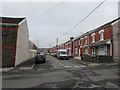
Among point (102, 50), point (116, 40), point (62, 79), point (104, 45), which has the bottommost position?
point (62, 79)

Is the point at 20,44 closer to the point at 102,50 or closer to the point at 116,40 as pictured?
the point at 102,50

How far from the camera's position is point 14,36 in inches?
771

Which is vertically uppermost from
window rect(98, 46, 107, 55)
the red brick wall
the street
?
the red brick wall

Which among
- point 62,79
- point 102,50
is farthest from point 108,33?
point 62,79

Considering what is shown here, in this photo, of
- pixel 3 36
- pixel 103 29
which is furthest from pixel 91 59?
pixel 3 36

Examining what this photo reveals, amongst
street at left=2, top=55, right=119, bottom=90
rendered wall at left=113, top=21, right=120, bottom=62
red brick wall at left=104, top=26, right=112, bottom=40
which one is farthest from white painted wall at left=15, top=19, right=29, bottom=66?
rendered wall at left=113, top=21, right=120, bottom=62

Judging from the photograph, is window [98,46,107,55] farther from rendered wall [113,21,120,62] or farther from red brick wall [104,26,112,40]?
rendered wall [113,21,120,62]

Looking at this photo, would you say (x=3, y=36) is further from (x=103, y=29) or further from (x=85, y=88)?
(x=103, y=29)

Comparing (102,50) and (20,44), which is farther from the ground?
(20,44)

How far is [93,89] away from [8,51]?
48.6 feet

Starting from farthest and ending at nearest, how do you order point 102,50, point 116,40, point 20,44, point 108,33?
point 102,50, point 108,33, point 116,40, point 20,44

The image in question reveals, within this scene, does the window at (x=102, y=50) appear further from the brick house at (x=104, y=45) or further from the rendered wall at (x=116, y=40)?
the rendered wall at (x=116, y=40)

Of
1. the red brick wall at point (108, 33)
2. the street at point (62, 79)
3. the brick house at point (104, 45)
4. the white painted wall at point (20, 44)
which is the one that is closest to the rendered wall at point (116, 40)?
the brick house at point (104, 45)

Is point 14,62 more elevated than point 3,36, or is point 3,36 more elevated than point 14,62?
point 3,36
